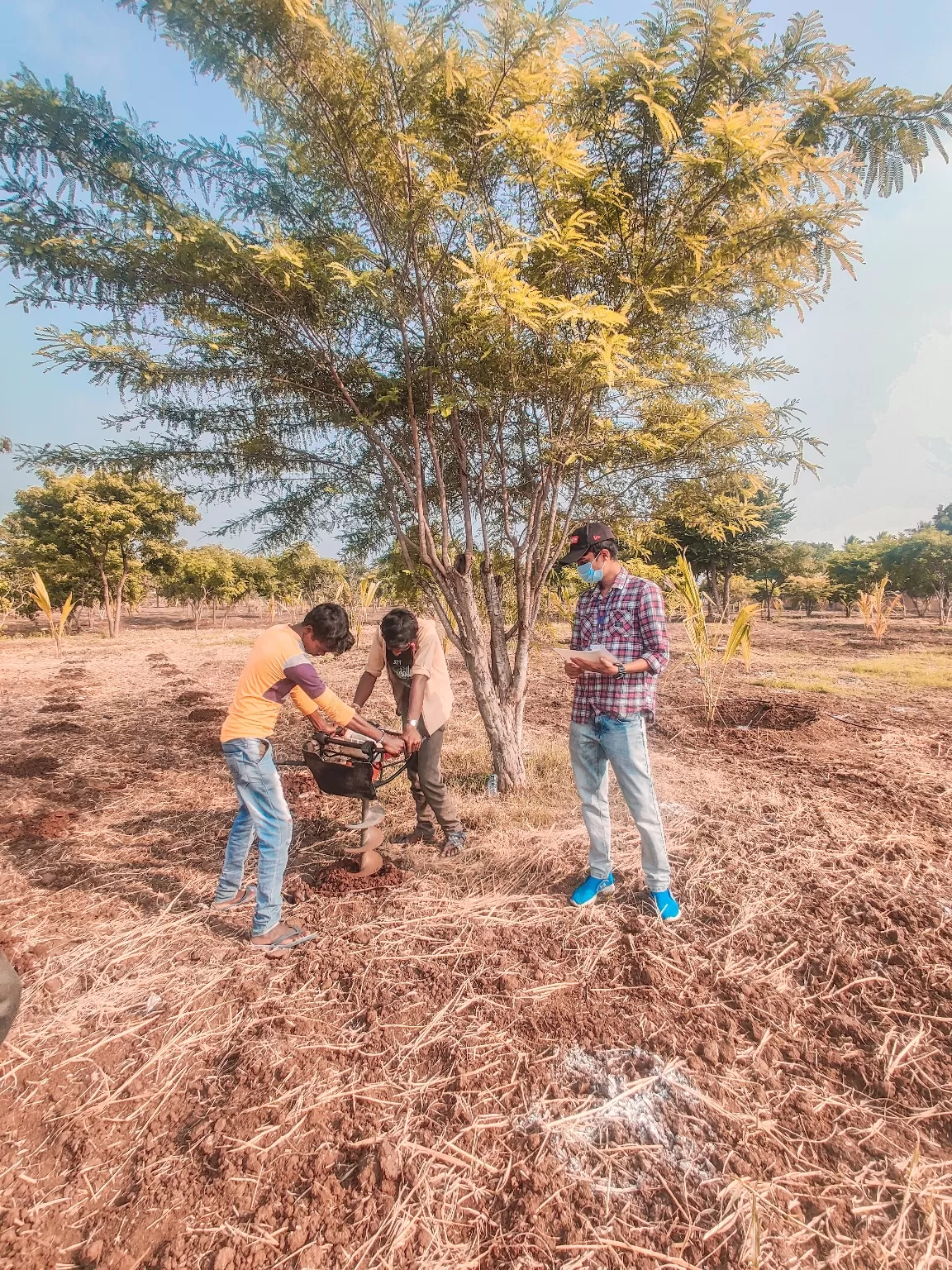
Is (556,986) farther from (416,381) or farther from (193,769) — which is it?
(193,769)

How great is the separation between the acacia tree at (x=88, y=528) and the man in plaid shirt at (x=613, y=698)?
23299 mm

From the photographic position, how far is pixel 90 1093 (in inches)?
81.2

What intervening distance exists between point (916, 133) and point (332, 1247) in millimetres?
5858

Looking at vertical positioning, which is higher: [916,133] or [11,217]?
[916,133]

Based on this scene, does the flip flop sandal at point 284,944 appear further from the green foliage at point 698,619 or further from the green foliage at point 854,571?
the green foliage at point 854,571

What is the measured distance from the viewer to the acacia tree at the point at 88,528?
2302cm

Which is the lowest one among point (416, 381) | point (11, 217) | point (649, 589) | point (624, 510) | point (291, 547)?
point (649, 589)

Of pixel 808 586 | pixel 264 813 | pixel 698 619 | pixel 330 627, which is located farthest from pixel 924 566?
pixel 264 813

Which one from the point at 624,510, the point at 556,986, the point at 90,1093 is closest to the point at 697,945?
the point at 556,986

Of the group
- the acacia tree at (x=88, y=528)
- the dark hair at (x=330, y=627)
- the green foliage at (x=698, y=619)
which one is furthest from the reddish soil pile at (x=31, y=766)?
the acacia tree at (x=88, y=528)

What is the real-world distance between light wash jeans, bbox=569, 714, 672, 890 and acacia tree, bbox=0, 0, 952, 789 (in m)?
1.79

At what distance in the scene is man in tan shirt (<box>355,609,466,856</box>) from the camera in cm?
367

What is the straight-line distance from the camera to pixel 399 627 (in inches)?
143

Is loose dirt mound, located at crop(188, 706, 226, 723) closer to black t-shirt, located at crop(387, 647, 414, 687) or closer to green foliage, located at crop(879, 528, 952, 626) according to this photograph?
black t-shirt, located at crop(387, 647, 414, 687)
